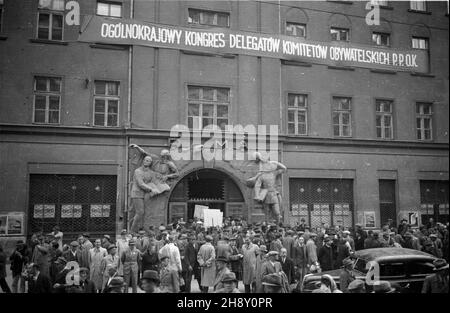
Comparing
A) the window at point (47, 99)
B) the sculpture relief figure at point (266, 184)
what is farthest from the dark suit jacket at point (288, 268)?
the window at point (47, 99)

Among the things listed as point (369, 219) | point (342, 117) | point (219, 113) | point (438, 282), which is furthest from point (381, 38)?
point (438, 282)

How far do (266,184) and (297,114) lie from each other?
142 inches

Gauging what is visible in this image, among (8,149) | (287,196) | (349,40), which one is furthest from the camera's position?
(349,40)

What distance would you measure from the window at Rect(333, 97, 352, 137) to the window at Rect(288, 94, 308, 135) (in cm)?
143

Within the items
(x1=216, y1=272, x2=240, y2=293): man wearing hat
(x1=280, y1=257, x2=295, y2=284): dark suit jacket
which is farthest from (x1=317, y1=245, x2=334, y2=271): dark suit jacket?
(x1=216, y1=272, x2=240, y2=293): man wearing hat

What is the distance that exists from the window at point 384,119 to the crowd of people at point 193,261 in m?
6.50

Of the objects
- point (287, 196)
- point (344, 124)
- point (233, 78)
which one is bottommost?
point (287, 196)

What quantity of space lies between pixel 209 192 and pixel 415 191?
31.2 feet

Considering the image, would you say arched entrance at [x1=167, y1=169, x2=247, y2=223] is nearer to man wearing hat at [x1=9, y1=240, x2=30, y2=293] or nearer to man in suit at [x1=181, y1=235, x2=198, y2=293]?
man in suit at [x1=181, y1=235, x2=198, y2=293]

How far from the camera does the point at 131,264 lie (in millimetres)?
10688

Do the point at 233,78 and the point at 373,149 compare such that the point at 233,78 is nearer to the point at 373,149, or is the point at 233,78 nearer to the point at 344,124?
the point at 344,124

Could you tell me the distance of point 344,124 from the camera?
1944 centimetres
